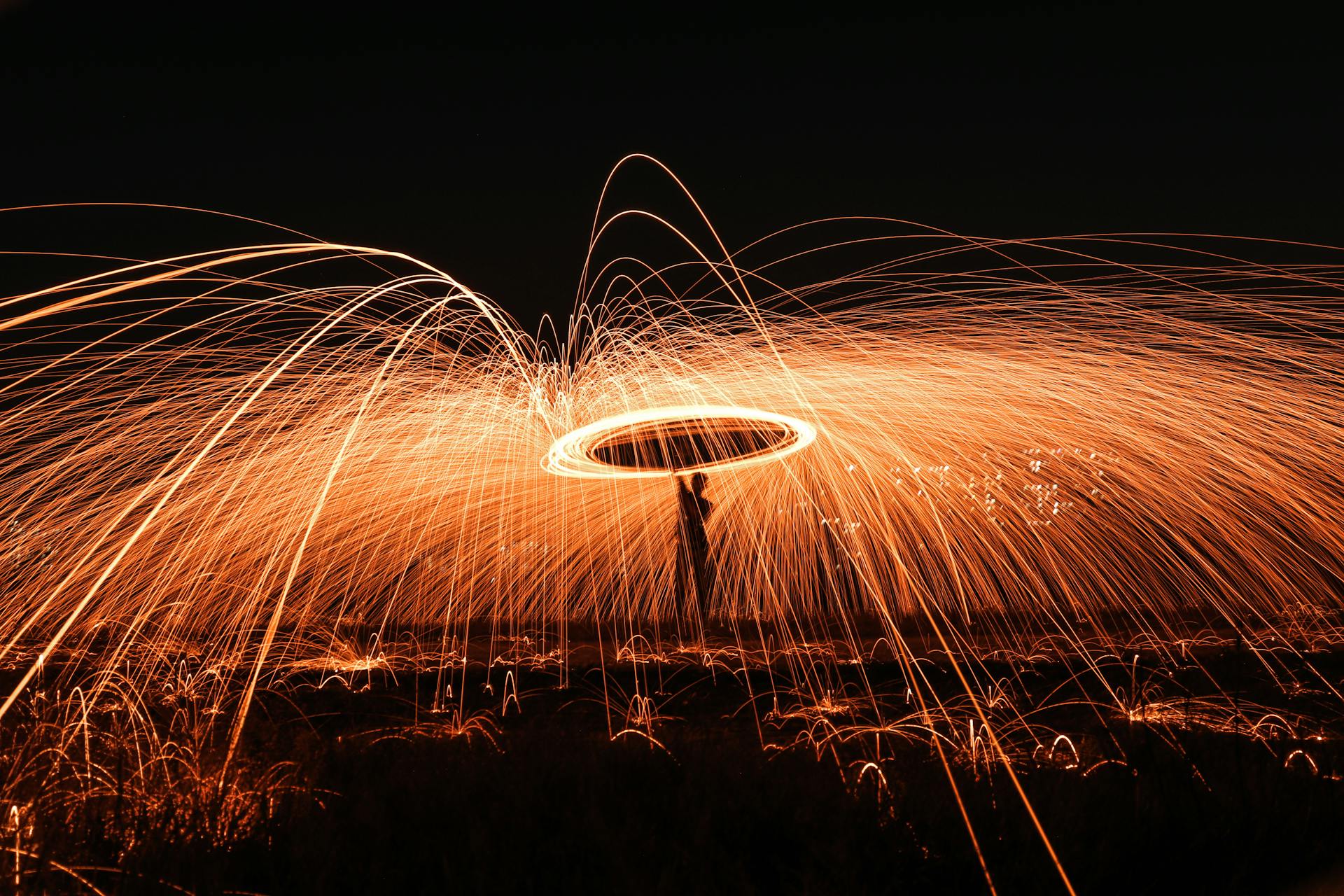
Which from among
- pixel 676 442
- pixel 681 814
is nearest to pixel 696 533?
pixel 676 442

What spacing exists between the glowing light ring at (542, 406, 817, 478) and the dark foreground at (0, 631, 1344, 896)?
93.6 inches

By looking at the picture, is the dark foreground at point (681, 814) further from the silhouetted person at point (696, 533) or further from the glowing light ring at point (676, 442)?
the silhouetted person at point (696, 533)

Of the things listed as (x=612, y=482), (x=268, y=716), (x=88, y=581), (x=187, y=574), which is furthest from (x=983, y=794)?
(x=187, y=574)

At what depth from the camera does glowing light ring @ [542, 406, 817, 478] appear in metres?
7.99

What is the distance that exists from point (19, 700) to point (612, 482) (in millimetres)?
7116

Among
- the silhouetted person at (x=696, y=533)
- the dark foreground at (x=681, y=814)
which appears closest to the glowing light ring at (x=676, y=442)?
the silhouetted person at (x=696, y=533)

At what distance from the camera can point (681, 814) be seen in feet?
15.4

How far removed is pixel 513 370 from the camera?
32.1 ft

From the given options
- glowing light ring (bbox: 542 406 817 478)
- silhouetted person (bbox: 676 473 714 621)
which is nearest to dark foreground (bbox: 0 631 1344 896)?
glowing light ring (bbox: 542 406 817 478)

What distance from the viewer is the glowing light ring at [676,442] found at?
314 inches

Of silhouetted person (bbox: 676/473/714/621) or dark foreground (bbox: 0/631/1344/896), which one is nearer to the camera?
dark foreground (bbox: 0/631/1344/896)

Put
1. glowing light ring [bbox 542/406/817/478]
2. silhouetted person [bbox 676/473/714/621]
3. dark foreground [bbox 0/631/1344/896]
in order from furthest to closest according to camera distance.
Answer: silhouetted person [bbox 676/473/714/621], glowing light ring [bbox 542/406/817/478], dark foreground [bbox 0/631/1344/896]

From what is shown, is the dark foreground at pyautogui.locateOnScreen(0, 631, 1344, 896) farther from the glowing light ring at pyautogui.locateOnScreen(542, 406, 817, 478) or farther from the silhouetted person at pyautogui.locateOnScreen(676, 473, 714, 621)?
the silhouetted person at pyautogui.locateOnScreen(676, 473, 714, 621)

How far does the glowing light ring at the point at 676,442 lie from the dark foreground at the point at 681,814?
238 cm
